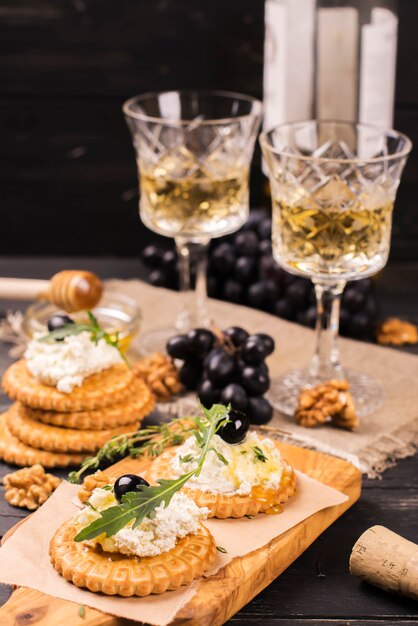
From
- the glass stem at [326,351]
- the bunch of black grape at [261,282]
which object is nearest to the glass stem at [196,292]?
the bunch of black grape at [261,282]

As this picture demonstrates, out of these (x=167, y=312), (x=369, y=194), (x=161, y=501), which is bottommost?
(x=167, y=312)

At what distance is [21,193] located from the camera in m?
4.07

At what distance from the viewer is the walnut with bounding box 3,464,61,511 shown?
7.22 feet

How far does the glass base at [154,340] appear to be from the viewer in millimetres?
3072

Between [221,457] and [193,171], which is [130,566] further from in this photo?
[193,171]


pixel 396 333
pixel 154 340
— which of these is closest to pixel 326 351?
pixel 396 333

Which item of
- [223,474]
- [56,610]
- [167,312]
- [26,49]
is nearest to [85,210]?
[26,49]

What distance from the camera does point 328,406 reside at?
8.43 ft

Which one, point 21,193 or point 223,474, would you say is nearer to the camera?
point 223,474

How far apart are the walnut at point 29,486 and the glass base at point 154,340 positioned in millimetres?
832

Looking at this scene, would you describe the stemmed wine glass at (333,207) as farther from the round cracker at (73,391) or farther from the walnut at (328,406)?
the round cracker at (73,391)

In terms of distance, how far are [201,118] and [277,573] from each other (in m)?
1.55

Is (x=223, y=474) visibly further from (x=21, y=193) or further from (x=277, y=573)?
(x=21, y=193)

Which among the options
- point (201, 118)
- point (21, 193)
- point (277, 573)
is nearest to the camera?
point (277, 573)
